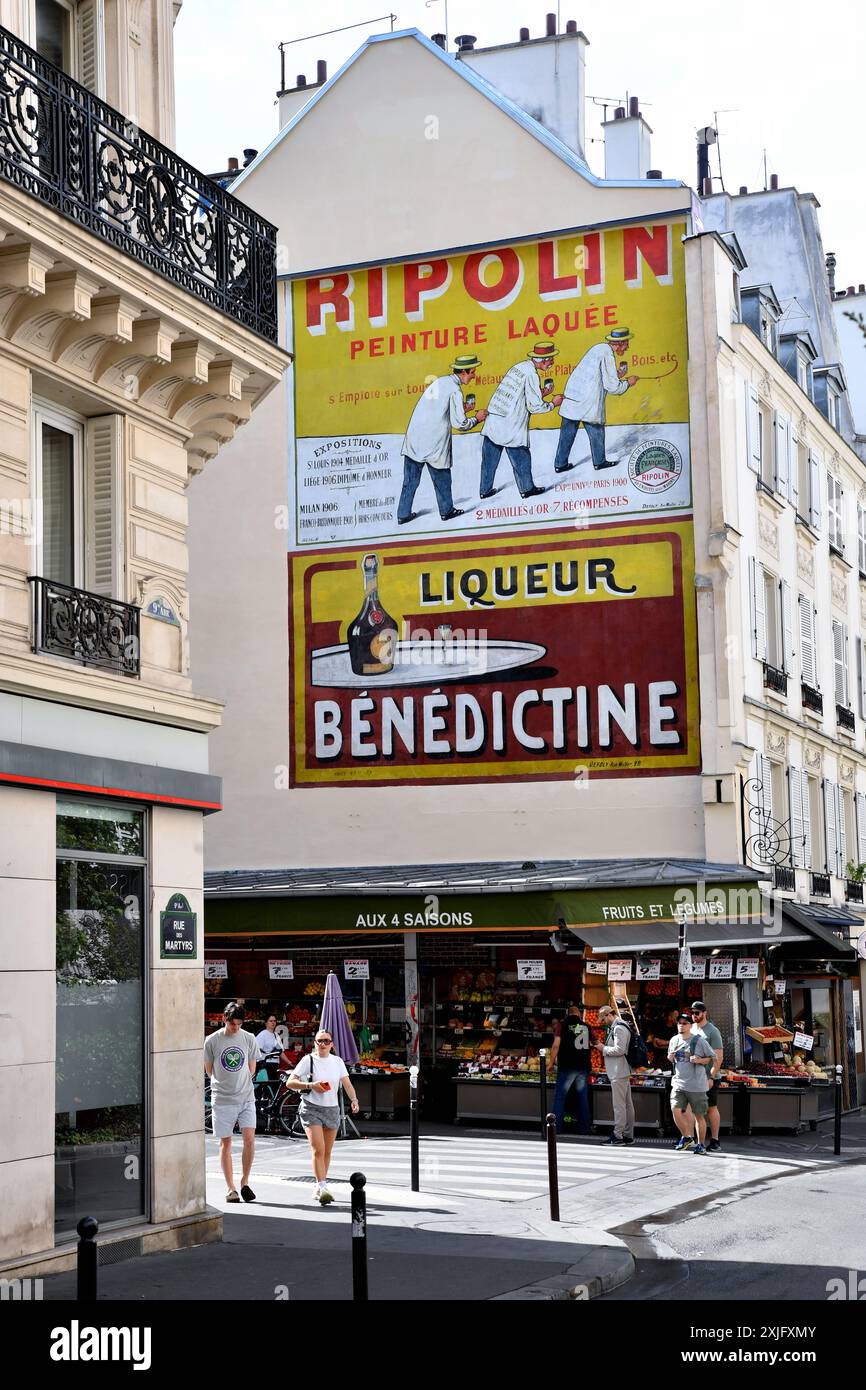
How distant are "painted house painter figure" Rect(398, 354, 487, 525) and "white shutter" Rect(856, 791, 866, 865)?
1143 cm

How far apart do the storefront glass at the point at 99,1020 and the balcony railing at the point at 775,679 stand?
15692mm

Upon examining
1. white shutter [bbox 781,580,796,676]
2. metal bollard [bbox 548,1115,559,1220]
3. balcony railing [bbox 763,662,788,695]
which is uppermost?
white shutter [bbox 781,580,796,676]

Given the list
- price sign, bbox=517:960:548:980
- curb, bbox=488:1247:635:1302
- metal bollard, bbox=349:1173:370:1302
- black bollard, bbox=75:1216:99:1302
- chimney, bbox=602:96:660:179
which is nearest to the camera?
black bollard, bbox=75:1216:99:1302

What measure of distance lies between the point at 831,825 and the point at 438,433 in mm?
9872

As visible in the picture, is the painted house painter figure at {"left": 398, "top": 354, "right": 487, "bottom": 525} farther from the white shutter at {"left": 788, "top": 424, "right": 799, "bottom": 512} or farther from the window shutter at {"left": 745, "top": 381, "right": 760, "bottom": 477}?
the white shutter at {"left": 788, "top": 424, "right": 799, "bottom": 512}

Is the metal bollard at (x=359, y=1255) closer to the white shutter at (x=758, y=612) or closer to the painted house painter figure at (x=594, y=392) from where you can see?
the painted house painter figure at (x=594, y=392)

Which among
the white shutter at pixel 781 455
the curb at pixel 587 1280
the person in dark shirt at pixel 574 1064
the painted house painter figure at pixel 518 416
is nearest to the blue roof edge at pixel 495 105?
the painted house painter figure at pixel 518 416

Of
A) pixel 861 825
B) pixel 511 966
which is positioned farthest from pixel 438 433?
pixel 861 825

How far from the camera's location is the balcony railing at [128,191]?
422 inches

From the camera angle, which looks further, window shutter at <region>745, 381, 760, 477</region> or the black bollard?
window shutter at <region>745, 381, 760, 477</region>

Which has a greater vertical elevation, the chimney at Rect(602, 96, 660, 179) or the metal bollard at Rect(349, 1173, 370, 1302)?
the chimney at Rect(602, 96, 660, 179)

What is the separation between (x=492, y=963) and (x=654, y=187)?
11.2m

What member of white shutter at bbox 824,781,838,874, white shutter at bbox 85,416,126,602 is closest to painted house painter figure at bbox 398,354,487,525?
white shutter at bbox 824,781,838,874

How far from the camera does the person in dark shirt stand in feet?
67.2
